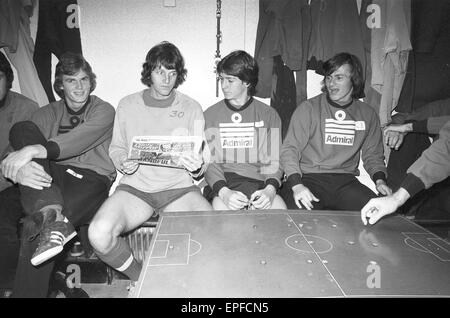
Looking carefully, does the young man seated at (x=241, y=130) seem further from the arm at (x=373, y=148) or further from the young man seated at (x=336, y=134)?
the arm at (x=373, y=148)

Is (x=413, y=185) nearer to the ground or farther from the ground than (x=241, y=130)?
nearer to the ground

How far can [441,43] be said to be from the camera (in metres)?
2.28

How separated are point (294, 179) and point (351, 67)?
86cm

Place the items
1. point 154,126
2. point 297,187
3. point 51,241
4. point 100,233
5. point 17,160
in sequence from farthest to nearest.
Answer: point 154,126 → point 297,187 → point 17,160 → point 100,233 → point 51,241

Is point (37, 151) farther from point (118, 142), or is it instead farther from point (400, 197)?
point (400, 197)

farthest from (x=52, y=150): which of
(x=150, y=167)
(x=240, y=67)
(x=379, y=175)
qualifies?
(x=379, y=175)

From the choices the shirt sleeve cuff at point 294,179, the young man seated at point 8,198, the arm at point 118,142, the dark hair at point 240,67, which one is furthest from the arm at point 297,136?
the young man seated at point 8,198

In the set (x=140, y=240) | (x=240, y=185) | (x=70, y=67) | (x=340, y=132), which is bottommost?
(x=140, y=240)

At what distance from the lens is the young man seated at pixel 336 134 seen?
2.14 meters

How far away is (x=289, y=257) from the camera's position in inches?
41.6

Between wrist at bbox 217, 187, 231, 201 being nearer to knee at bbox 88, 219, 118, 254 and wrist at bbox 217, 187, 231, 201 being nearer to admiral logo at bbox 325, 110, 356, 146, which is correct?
knee at bbox 88, 219, 118, 254
